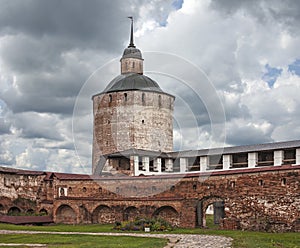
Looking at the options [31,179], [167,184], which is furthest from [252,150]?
[31,179]

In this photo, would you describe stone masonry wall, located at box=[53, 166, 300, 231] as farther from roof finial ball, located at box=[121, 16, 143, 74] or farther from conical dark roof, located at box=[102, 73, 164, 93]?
roof finial ball, located at box=[121, 16, 143, 74]

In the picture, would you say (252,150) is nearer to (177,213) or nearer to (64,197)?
(177,213)

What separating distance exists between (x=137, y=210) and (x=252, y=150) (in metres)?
10.4

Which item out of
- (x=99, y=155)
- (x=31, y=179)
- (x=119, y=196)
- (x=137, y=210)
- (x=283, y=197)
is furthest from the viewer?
(x=99, y=155)

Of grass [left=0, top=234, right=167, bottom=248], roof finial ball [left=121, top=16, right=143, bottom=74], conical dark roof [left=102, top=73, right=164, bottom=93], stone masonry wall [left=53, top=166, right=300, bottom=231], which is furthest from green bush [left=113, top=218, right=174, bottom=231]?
roof finial ball [left=121, top=16, right=143, bottom=74]

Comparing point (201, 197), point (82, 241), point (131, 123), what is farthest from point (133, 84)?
point (82, 241)

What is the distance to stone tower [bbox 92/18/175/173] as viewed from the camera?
48.8 meters

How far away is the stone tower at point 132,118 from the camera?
48781 mm

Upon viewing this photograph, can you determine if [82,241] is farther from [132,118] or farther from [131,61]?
[131,61]

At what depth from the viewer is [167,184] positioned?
1348 inches

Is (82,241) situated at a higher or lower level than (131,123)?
lower

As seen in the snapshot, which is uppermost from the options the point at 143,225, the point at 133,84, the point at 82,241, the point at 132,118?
the point at 133,84

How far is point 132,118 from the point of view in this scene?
4891cm

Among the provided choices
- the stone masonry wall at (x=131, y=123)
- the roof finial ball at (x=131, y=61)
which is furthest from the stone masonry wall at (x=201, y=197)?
the roof finial ball at (x=131, y=61)
